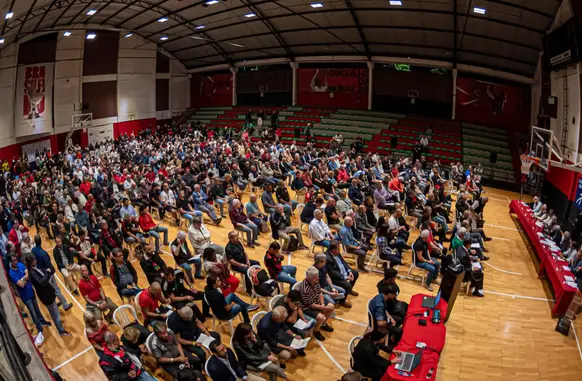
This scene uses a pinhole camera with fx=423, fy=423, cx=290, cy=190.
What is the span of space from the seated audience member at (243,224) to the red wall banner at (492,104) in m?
17.0

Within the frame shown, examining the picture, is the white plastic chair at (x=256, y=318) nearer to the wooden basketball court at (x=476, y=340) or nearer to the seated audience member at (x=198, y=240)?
the wooden basketball court at (x=476, y=340)

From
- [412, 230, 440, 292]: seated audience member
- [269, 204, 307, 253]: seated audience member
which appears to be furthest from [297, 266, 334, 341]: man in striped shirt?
[269, 204, 307, 253]: seated audience member

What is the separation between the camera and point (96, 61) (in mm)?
26125

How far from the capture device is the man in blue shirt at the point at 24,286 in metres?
6.55

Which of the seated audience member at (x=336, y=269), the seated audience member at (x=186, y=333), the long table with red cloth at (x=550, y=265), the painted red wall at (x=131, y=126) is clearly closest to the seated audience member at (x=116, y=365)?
the seated audience member at (x=186, y=333)

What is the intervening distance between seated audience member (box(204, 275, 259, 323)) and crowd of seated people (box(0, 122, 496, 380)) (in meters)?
0.02

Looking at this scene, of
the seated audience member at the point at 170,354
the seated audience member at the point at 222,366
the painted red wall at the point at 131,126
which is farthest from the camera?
the painted red wall at the point at 131,126

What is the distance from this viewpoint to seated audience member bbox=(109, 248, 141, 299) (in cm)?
718

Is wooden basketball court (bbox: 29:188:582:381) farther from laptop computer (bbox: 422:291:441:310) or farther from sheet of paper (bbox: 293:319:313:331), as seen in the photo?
laptop computer (bbox: 422:291:441:310)

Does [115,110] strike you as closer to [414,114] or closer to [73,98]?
[73,98]

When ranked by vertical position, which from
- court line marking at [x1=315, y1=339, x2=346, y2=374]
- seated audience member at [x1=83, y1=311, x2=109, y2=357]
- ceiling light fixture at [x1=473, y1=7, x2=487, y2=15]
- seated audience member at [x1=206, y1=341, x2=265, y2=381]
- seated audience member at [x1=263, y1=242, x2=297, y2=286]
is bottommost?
court line marking at [x1=315, y1=339, x2=346, y2=374]

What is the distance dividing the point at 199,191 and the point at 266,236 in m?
2.34

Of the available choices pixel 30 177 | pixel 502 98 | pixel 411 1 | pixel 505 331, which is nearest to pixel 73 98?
pixel 30 177

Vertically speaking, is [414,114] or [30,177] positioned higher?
[414,114]
